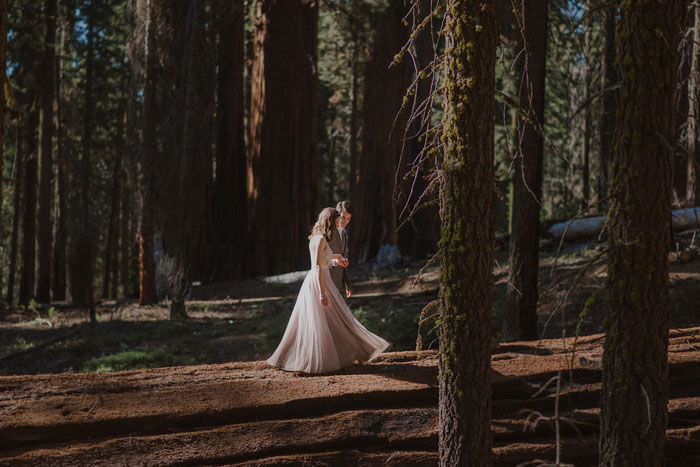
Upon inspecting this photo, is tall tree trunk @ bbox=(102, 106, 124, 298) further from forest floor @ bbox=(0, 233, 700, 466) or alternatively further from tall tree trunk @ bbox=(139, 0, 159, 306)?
forest floor @ bbox=(0, 233, 700, 466)

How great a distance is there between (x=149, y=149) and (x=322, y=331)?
10091 millimetres

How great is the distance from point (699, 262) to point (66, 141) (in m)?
19.0

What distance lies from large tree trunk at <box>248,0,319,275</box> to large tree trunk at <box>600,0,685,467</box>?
55.9 ft

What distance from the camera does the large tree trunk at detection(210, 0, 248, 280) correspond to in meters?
20.8

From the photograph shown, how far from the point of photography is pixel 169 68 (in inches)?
574

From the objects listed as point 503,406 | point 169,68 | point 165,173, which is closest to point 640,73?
point 503,406

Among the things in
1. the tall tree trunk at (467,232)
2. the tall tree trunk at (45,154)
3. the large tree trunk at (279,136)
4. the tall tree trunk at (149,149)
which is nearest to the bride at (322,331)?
the tall tree trunk at (467,232)

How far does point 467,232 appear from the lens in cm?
484

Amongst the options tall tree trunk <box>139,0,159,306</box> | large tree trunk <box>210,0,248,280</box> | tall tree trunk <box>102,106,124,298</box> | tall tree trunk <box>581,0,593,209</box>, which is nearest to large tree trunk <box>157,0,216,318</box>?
tall tree trunk <box>139,0,159,306</box>

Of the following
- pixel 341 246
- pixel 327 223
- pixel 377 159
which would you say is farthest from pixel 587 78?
pixel 377 159

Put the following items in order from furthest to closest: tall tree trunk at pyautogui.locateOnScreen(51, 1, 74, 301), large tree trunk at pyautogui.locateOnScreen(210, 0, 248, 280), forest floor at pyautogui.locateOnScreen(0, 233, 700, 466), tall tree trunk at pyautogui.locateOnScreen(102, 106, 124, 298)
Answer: tall tree trunk at pyautogui.locateOnScreen(102, 106, 124, 298) < tall tree trunk at pyautogui.locateOnScreen(51, 1, 74, 301) < large tree trunk at pyautogui.locateOnScreen(210, 0, 248, 280) < forest floor at pyautogui.locateOnScreen(0, 233, 700, 466)

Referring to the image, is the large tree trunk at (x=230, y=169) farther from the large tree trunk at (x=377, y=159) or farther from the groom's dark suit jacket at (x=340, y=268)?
the groom's dark suit jacket at (x=340, y=268)

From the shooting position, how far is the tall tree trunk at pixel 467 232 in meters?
4.74

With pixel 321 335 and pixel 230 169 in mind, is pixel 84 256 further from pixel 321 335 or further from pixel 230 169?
pixel 321 335
